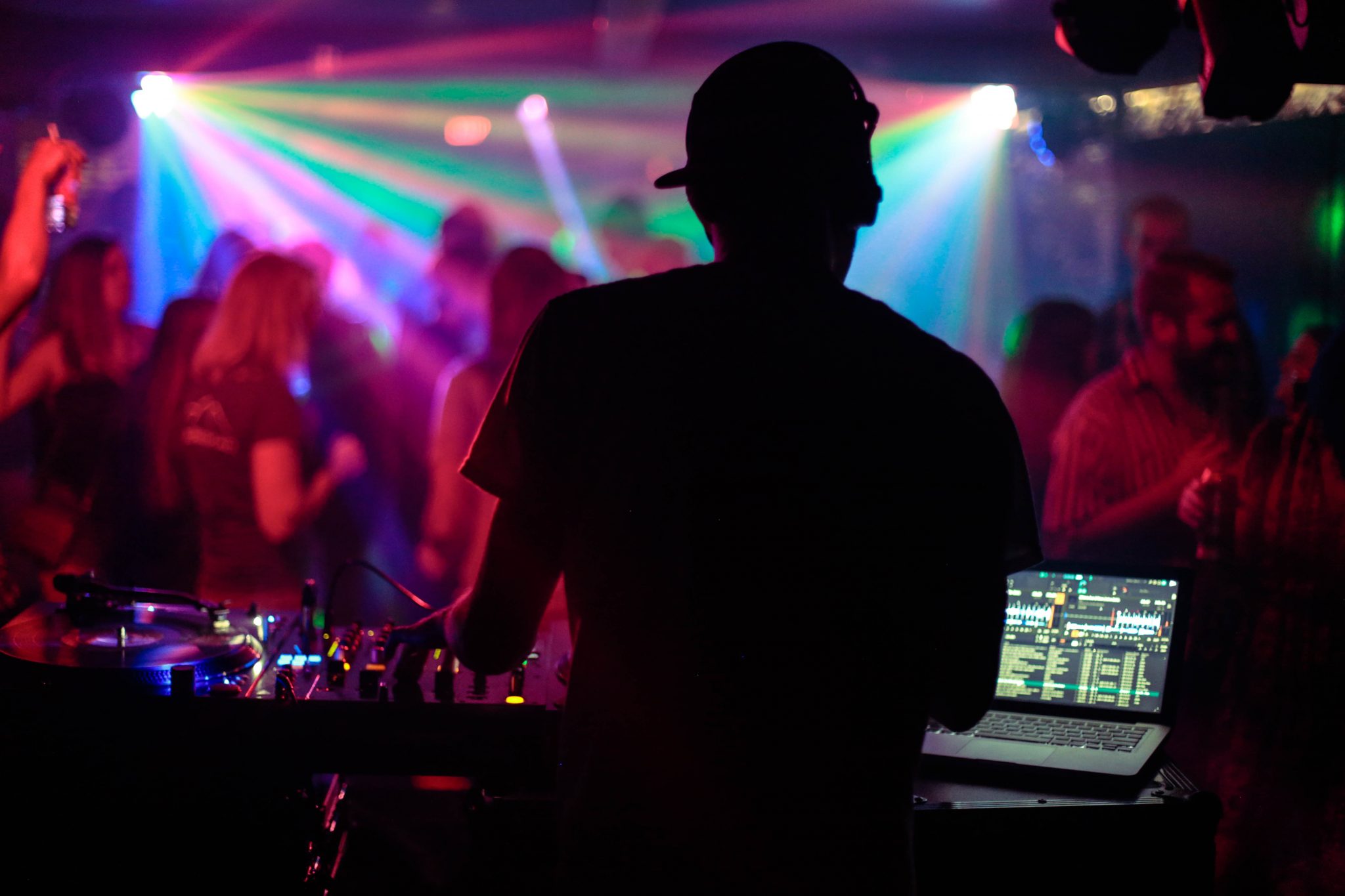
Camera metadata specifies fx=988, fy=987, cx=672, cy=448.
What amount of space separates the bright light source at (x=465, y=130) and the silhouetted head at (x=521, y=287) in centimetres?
45

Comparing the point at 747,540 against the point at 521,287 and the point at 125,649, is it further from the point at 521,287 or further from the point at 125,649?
the point at 521,287

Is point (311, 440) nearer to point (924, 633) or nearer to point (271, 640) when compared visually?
point (271, 640)

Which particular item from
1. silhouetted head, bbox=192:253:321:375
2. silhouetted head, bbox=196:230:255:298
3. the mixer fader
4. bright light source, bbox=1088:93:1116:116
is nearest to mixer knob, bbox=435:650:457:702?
the mixer fader

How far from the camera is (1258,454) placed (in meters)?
2.34

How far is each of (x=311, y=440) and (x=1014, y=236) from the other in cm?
296

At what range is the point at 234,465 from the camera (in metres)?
3.14

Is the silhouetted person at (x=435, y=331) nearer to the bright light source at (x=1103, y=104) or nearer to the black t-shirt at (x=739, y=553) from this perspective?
the bright light source at (x=1103, y=104)

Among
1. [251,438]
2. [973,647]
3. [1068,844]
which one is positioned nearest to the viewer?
[973,647]

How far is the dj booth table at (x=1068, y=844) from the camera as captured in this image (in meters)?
1.41

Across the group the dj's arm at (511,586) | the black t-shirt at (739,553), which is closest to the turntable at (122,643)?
the dj's arm at (511,586)

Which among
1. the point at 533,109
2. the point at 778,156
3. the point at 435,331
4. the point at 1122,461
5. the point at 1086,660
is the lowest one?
the point at 1086,660

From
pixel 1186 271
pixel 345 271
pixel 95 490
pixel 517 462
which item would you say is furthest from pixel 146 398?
pixel 1186 271

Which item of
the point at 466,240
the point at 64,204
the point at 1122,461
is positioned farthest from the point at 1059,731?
the point at 64,204

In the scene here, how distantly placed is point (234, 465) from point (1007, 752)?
253 cm
